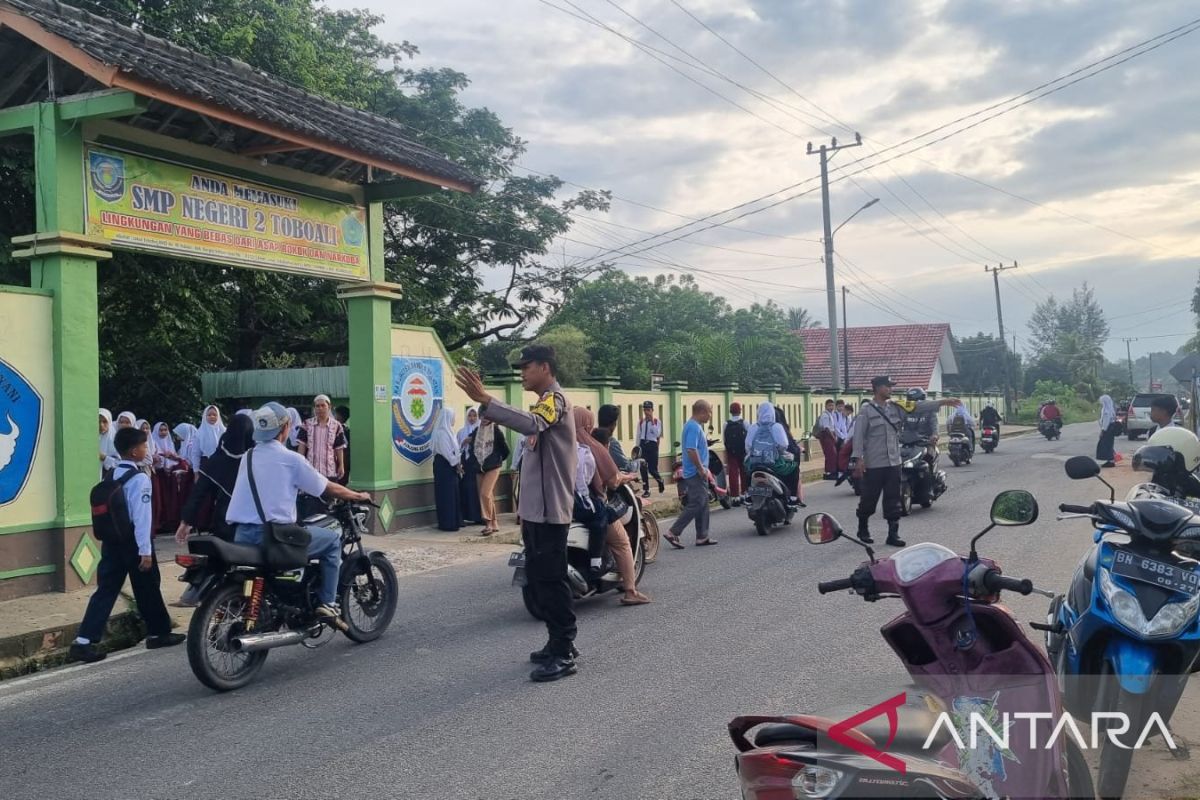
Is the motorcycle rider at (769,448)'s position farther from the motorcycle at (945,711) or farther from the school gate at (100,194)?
the motorcycle at (945,711)

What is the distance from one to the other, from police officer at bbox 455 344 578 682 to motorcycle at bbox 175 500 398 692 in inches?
58.2

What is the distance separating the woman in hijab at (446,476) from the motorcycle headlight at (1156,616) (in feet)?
33.8

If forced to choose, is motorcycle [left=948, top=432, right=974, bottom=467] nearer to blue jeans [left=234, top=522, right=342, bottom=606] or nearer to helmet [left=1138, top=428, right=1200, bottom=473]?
helmet [left=1138, top=428, right=1200, bottom=473]

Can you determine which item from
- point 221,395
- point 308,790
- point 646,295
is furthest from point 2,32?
point 646,295

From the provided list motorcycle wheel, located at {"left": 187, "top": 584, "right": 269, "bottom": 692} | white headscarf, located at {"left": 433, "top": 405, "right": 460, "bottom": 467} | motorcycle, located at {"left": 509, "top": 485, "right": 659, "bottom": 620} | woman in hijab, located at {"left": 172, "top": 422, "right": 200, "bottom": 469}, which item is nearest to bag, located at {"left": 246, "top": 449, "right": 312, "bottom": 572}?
motorcycle wheel, located at {"left": 187, "top": 584, "right": 269, "bottom": 692}

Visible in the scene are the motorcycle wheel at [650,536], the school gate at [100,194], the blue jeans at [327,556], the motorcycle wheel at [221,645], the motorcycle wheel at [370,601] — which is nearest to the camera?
the motorcycle wheel at [221,645]

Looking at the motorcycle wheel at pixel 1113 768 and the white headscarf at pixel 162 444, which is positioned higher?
the white headscarf at pixel 162 444

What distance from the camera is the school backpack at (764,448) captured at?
487 inches

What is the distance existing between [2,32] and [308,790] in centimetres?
860

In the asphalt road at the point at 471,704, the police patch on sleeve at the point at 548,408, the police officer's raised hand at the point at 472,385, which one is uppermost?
the police officer's raised hand at the point at 472,385

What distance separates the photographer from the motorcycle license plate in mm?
3482

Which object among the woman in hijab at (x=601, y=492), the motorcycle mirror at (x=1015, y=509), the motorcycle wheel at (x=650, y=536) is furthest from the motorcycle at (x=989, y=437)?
the motorcycle mirror at (x=1015, y=509)

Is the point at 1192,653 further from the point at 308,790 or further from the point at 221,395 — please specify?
the point at 221,395

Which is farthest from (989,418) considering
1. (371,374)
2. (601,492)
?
(601,492)
